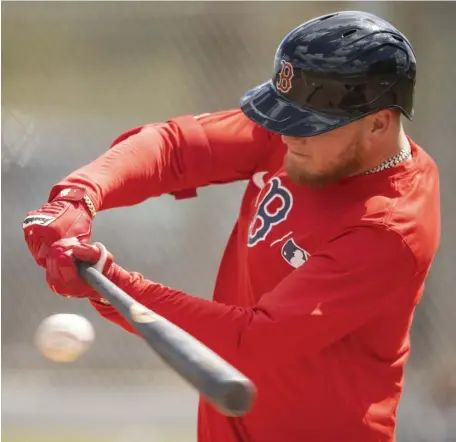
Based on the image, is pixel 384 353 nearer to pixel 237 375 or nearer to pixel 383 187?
pixel 383 187

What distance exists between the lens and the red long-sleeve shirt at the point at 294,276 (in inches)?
44.6

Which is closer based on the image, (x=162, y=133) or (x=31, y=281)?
(x=162, y=133)

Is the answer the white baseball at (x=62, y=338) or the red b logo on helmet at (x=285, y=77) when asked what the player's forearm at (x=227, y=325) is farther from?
the white baseball at (x=62, y=338)

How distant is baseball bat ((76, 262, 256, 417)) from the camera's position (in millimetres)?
807

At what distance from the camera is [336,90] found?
46.9 inches

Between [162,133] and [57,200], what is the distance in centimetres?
27

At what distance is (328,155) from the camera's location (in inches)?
48.5

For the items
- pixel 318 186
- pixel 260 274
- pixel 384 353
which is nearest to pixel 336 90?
pixel 318 186

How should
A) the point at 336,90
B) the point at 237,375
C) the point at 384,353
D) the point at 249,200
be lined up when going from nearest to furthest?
the point at 237,375
the point at 336,90
the point at 384,353
the point at 249,200

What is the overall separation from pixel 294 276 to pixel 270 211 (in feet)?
0.65

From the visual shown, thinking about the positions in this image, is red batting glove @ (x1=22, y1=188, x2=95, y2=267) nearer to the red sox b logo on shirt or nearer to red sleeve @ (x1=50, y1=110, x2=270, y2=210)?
red sleeve @ (x1=50, y1=110, x2=270, y2=210)

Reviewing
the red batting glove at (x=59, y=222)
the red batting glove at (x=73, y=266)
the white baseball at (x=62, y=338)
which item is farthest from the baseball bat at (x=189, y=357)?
the white baseball at (x=62, y=338)

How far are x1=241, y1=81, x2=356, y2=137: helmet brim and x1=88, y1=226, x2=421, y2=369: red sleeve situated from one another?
166 millimetres

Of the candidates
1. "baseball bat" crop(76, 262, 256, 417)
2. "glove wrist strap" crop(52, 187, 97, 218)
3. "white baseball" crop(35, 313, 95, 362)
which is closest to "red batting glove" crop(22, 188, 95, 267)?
"glove wrist strap" crop(52, 187, 97, 218)
